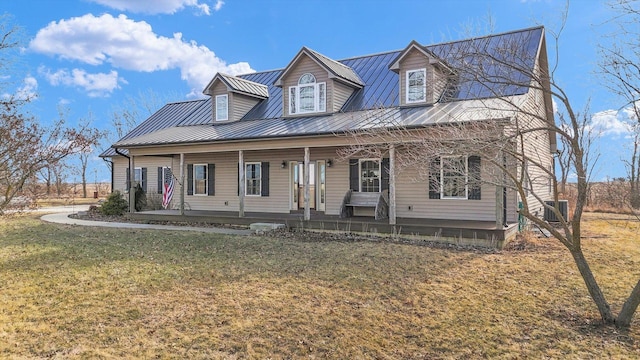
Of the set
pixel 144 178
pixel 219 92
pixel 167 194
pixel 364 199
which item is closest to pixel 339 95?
pixel 364 199

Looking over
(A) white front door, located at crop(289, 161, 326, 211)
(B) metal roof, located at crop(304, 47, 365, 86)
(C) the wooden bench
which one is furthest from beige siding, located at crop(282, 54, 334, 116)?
(C) the wooden bench

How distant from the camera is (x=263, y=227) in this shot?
41.1ft

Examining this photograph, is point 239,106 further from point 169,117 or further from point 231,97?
point 169,117

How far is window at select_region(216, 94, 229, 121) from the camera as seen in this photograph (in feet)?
56.1

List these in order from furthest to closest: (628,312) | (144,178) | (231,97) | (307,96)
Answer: (144,178) < (231,97) < (307,96) < (628,312)

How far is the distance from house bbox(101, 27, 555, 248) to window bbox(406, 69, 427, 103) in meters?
0.03

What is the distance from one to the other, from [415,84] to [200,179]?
9873mm

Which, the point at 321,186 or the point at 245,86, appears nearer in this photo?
the point at 321,186

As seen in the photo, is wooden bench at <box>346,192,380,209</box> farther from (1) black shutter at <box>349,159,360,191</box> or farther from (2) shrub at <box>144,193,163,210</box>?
(2) shrub at <box>144,193,163,210</box>

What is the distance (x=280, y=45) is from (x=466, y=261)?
17.2 m

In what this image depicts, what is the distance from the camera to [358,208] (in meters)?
13.6

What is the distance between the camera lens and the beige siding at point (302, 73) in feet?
48.2

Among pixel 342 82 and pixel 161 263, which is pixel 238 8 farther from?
pixel 161 263

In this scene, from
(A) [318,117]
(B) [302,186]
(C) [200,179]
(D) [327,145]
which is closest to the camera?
(D) [327,145]
